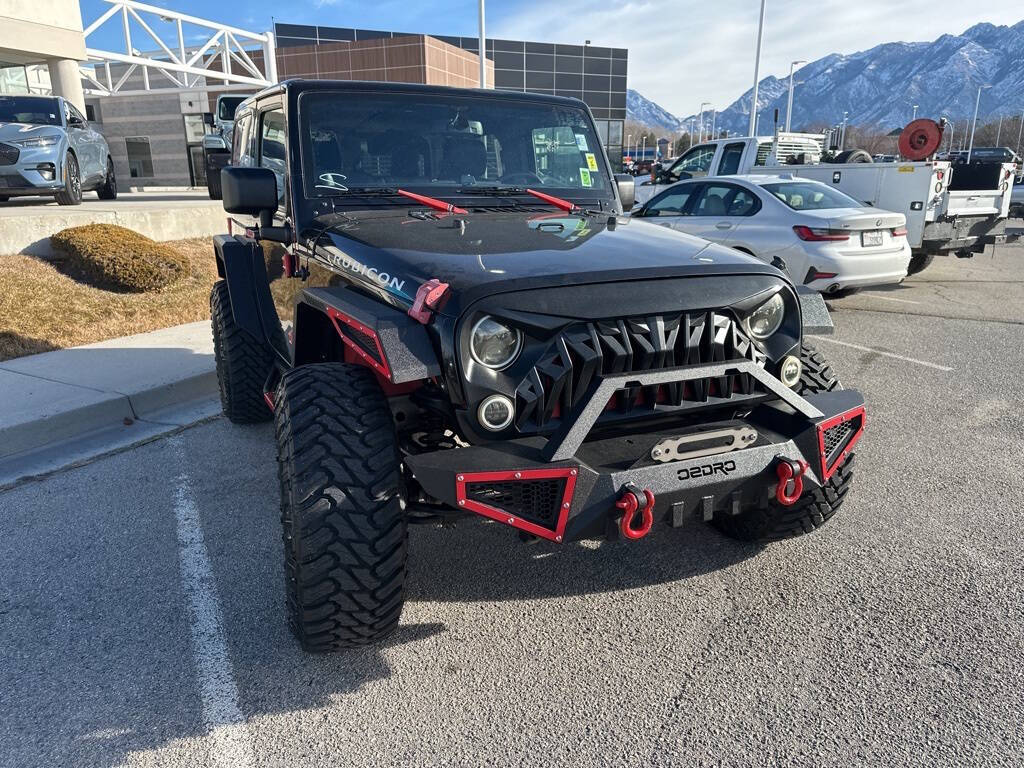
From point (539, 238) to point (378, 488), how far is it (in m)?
1.21

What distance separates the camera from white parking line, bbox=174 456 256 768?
2.34m

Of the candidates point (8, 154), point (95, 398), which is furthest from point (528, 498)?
point (8, 154)

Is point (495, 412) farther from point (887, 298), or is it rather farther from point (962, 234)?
point (962, 234)

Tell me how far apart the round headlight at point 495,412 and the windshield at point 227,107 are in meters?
16.2

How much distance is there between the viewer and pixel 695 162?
1366 centimetres

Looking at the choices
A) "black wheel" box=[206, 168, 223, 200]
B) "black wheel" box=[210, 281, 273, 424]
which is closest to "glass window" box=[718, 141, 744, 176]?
"black wheel" box=[206, 168, 223, 200]

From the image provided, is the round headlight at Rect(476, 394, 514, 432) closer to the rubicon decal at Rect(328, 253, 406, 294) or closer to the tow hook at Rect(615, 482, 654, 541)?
the tow hook at Rect(615, 482, 654, 541)

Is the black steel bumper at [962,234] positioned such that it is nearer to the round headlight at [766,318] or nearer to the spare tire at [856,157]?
the spare tire at [856,157]

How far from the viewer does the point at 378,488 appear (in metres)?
2.42

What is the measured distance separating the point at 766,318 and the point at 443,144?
6.24ft

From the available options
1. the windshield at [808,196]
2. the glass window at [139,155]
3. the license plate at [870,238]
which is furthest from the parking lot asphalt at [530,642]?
the glass window at [139,155]

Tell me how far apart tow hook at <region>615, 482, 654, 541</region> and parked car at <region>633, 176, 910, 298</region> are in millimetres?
5620

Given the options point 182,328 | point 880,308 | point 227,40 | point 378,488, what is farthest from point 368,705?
point 227,40

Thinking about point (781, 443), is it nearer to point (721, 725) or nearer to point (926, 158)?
point (721, 725)
